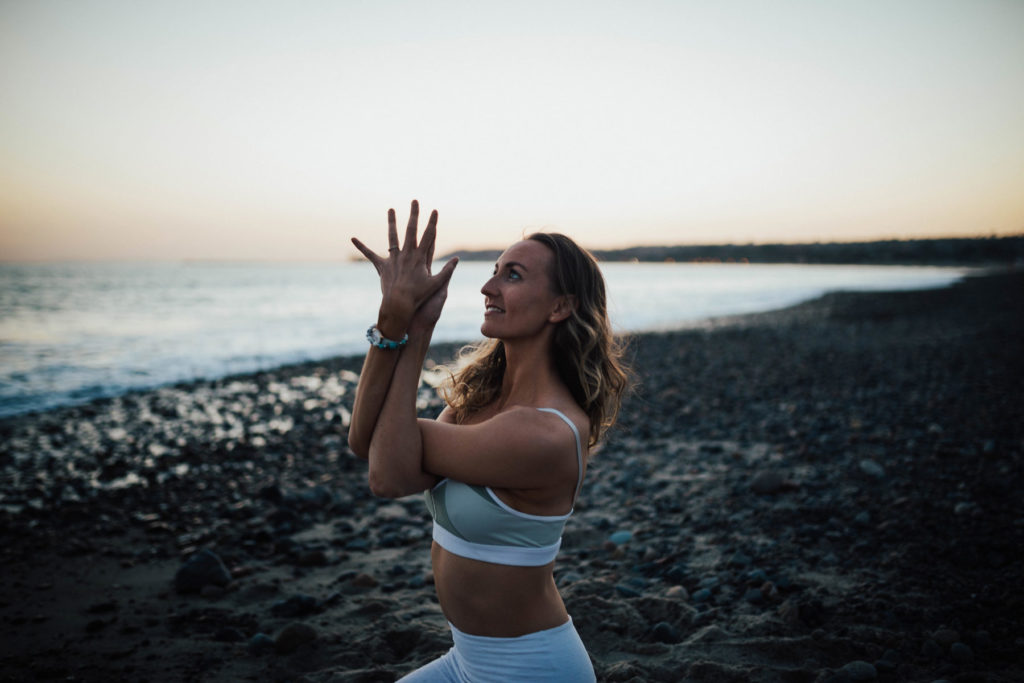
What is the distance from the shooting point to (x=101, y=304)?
34.3 meters

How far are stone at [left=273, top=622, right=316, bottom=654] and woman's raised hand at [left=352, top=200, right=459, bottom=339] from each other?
3165mm

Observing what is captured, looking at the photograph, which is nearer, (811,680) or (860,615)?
(811,680)

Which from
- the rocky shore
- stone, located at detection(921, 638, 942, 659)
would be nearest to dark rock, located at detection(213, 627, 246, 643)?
the rocky shore

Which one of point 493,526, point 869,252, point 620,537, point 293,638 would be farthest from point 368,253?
point 869,252

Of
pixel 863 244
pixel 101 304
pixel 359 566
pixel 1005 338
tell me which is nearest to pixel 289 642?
pixel 359 566

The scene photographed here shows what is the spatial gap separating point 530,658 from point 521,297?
1.40 m

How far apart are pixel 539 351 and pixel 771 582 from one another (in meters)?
3.39

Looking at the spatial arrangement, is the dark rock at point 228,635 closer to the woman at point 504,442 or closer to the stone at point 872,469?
the woman at point 504,442

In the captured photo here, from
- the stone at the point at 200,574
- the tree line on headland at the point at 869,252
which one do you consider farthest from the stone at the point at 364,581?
the tree line on headland at the point at 869,252

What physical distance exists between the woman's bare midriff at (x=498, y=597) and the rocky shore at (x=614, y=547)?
173cm

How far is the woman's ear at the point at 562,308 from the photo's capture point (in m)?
2.42

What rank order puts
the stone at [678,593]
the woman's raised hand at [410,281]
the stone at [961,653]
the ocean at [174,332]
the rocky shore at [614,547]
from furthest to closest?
the ocean at [174,332] < the stone at [678,593] < the rocky shore at [614,547] < the stone at [961,653] < the woman's raised hand at [410,281]

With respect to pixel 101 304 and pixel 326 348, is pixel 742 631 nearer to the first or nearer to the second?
pixel 326 348

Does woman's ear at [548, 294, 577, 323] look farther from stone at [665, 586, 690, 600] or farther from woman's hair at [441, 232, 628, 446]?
stone at [665, 586, 690, 600]
